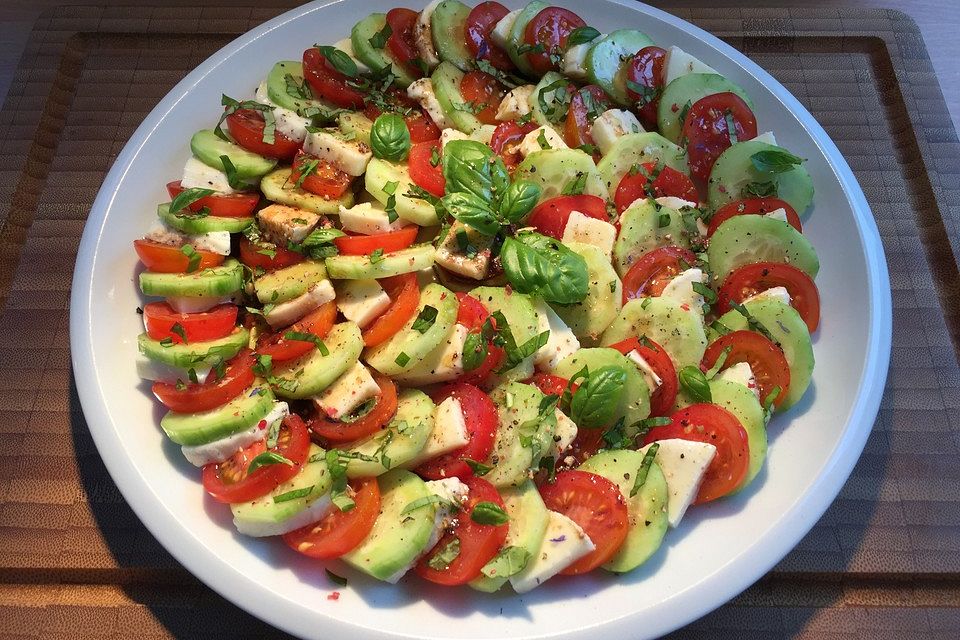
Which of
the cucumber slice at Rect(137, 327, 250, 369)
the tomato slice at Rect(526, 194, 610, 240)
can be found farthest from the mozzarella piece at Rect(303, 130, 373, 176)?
the cucumber slice at Rect(137, 327, 250, 369)

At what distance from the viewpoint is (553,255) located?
7.24 feet

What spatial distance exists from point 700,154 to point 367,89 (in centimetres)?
121

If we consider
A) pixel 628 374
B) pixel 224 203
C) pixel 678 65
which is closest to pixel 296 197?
pixel 224 203

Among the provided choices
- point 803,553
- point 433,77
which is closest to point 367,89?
point 433,77

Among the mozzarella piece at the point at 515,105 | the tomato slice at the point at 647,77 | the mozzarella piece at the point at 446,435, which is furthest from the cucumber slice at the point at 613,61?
the mozzarella piece at the point at 446,435

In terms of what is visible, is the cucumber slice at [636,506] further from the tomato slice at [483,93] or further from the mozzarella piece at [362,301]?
the tomato slice at [483,93]

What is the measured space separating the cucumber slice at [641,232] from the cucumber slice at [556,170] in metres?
0.18

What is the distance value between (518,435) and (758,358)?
77 centimetres

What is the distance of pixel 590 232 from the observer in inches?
96.0

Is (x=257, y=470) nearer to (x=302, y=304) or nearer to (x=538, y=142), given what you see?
(x=302, y=304)

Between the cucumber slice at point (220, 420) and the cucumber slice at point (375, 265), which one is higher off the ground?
the cucumber slice at point (375, 265)

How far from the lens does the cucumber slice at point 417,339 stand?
2102 millimetres

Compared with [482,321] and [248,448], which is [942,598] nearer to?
[482,321]

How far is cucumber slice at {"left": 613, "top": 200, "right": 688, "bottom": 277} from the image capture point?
246 centimetres
